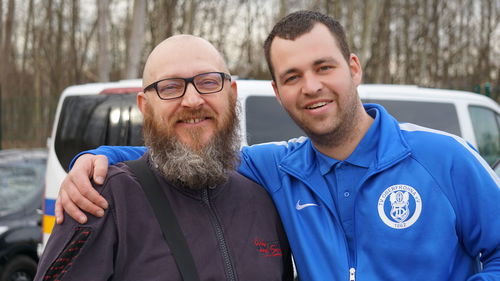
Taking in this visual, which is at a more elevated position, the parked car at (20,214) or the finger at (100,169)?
the finger at (100,169)

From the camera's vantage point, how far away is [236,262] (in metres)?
2.19

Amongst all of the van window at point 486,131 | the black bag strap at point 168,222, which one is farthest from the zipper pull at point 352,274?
the van window at point 486,131

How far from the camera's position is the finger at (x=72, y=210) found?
1989 mm

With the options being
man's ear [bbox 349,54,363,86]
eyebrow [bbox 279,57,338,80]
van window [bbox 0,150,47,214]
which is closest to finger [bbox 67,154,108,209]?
eyebrow [bbox 279,57,338,80]

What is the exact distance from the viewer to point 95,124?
5.09 metres

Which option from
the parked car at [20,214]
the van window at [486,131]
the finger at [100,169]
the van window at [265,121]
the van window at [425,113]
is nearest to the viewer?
the finger at [100,169]

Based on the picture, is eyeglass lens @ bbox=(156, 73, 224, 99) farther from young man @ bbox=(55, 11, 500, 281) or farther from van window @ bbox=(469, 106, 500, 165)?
van window @ bbox=(469, 106, 500, 165)

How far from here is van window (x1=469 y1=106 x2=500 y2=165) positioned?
6.32 metres

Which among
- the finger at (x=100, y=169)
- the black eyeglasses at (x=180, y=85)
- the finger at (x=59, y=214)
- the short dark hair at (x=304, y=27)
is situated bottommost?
the finger at (x=59, y=214)

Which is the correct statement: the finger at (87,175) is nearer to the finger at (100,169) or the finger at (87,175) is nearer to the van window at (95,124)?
the finger at (100,169)

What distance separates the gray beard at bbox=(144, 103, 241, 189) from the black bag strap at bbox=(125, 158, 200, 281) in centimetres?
8

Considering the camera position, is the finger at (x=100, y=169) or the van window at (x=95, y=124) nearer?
the finger at (x=100, y=169)

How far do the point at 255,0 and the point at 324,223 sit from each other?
23234 millimetres

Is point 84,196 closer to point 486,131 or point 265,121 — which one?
point 265,121
